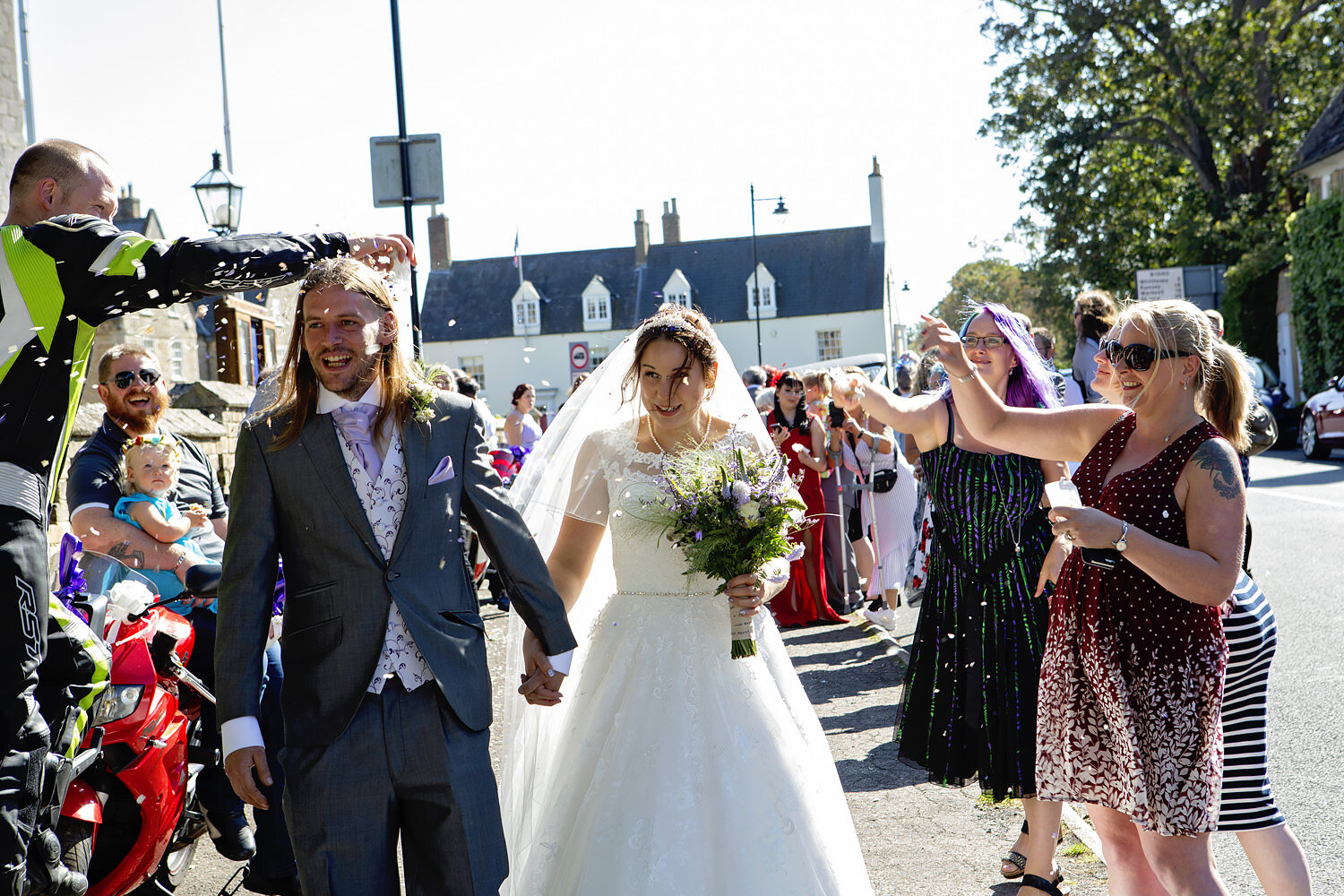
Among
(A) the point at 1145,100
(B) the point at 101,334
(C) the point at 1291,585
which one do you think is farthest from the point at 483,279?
(C) the point at 1291,585

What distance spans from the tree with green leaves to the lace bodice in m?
31.2

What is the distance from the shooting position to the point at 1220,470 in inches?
121

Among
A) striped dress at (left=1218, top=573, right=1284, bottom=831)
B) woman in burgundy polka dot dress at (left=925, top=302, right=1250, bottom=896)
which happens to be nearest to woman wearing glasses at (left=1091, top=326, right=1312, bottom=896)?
striped dress at (left=1218, top=573, right=1284, bottom=831)

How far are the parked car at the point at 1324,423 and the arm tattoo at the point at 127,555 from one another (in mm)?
20440

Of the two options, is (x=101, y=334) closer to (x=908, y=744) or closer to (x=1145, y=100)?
(x=908, y=744)

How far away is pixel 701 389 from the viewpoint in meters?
4.06

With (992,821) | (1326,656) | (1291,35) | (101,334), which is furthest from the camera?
(1291,35)

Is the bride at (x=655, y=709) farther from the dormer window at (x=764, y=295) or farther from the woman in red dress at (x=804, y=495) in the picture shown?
the dormer window at (x=764, y=295)

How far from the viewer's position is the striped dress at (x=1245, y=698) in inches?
132

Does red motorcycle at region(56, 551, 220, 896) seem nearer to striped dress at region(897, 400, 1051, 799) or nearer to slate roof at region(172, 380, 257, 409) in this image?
striped dress at region(897, 400, 1051, 799)

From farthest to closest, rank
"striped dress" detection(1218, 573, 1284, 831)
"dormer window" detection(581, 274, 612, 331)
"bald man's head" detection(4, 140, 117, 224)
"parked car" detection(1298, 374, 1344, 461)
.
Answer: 1. "dormer window" detection(581, 274, 612, 331)
2. "parked car" detection(1298, 374, 1344, 461)
3. "striped dress" detection(1218, 573, 1284, 831)
4. "bald man's head" detection(4, 140, 117, 224)

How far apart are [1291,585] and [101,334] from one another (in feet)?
44.4

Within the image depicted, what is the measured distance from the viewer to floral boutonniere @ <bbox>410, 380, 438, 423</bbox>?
3.09 m

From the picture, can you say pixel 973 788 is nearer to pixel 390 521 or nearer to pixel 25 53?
pixel 390 521
